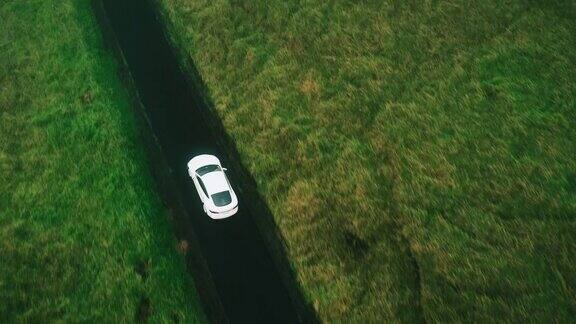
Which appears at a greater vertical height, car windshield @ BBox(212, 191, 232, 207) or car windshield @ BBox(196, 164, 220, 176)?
car windshield @ BBox(196, 164, 220, 176)

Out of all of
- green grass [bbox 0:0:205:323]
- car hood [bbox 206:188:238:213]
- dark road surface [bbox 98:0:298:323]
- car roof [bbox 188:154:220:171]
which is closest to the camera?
green grass [bbox 0:0:205:323]

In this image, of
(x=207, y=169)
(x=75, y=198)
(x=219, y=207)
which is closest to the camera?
(x=219, y=207)

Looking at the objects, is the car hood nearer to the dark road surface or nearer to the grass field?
the dark road surface

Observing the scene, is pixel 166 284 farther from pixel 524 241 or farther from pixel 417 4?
pixel 417 4

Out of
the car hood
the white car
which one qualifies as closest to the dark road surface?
the white car

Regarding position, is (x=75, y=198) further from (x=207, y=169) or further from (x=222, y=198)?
(x=222, y=198)

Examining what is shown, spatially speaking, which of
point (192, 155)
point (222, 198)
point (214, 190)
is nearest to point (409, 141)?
point (222, 198)

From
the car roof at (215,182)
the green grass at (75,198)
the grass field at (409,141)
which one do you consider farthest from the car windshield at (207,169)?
the green grass at (75,198)
